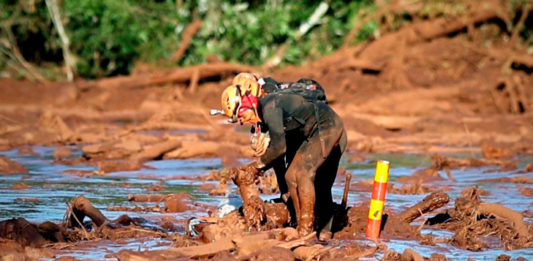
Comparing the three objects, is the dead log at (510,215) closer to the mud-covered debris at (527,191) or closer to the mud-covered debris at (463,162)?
the mud-covered debris at (527,191)

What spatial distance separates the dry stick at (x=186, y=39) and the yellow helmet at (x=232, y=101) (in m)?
16.2

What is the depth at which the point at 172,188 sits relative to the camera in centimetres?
1173

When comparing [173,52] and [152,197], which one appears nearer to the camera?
[152,197]

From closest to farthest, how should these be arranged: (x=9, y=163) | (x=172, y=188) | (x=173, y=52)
A: 1. (x=172, y=188)
2. (x=9, y=163)
3. (x=173, y=52)

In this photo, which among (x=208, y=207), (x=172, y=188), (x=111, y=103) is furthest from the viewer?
(x=111, y=103)

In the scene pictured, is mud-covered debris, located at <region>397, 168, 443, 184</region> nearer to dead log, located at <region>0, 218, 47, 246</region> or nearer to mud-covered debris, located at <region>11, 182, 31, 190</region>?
mud-covered debris, located at <region>11, 182, 31, 190</region>

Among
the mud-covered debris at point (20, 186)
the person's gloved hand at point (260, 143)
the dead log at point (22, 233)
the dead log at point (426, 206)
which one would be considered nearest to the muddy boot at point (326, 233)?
the dead log at point (426, 206)

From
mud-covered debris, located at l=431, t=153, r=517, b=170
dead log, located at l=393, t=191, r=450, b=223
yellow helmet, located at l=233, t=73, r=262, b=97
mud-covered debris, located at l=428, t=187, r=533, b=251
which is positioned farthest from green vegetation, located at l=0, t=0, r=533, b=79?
yellow helmet, located at l=233, t=73, r=262, b=97

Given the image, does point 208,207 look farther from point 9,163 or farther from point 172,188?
point 9,163

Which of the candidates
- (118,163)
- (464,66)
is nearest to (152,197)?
(118,163)

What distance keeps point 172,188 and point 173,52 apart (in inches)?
495

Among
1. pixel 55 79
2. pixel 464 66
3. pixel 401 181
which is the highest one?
pixel 55 79

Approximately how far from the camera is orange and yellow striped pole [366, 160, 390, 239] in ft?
25.9

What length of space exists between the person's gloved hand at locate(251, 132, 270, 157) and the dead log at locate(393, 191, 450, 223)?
1.93 m
